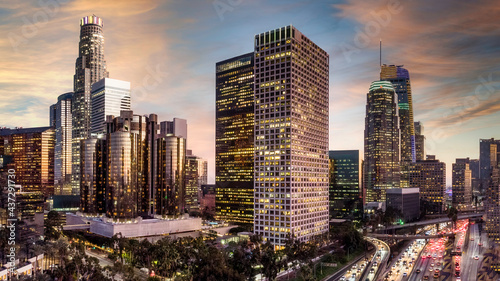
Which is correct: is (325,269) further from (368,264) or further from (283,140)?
(283,140)

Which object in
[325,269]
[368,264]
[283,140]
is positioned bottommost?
[368,264]

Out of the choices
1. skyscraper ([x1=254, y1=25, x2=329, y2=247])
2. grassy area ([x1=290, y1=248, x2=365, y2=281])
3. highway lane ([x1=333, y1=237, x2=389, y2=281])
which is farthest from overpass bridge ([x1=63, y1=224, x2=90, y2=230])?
highway lane ([x1=333, y1=237, x2=389, y2=281])

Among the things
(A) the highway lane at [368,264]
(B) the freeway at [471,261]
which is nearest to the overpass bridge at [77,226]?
(A) the highway lane at [368,264]

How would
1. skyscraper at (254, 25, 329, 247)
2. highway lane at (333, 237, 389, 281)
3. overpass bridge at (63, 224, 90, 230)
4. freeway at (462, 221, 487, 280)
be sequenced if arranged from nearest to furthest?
1. highway lane at (333, 237, 389, 281)
2. freeway at (462, 221, 487, 280)
3. skyscraper at (254, 25, 329, 247)
4. overpass bridge at (63, 224, 90, 230)

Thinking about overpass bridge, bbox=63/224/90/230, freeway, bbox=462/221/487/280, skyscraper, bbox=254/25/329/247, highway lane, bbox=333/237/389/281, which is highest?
skyscraper, bbox=254/25/329/247

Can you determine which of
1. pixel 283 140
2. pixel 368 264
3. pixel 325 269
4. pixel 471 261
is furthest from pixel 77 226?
pixel 471 261

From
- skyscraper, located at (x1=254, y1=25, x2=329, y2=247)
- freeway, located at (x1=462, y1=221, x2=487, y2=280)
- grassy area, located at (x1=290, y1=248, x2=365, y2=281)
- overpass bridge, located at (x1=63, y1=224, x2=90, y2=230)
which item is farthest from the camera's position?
overpass bridge, located at (x1=63, y1=224, x2=90, y2=230)

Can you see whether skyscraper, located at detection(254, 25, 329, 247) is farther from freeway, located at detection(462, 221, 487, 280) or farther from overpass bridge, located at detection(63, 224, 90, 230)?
overpass bridge, located at detection(63, 224, 90, 230)

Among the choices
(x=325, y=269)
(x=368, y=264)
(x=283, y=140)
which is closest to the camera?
(x=325, y=269)

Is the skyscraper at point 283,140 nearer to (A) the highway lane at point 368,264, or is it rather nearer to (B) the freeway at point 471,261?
(A) the highway lane at point 368,264
